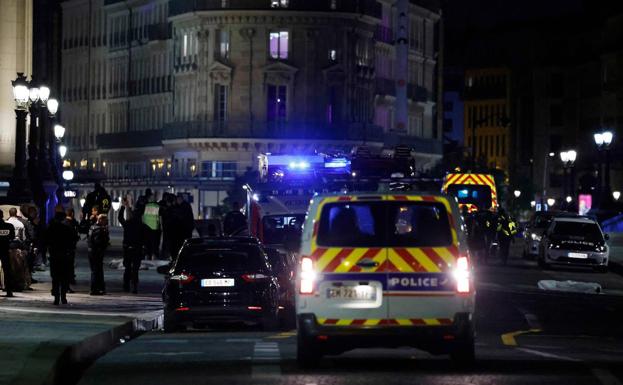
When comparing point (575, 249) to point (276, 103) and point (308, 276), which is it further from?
point (276, 103)

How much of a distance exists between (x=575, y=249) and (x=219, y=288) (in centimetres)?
2922

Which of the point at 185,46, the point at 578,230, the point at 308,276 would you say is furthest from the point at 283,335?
the point at 185,46

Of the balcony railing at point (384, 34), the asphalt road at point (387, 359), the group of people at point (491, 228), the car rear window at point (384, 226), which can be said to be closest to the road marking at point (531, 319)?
the asphalt road at point (387, 359)

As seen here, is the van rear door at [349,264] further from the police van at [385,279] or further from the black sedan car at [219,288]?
the black sedan car at [219,288]

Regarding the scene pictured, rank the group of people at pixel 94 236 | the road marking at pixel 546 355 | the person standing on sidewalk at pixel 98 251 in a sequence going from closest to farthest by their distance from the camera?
the road marking at pixel 546 355
the group of people at pixel 94 236
the person standing on sidewalk at pixel 98 251

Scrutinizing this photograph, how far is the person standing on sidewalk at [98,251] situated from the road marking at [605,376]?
16.5m

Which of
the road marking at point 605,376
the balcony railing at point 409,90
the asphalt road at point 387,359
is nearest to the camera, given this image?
the road marking at point 605,376

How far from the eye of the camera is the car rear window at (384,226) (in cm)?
2070

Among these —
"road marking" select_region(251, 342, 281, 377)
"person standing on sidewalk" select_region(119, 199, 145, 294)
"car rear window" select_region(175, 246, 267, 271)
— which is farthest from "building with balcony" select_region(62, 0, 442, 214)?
"road marking" select_region(251, 342, 281, 377)

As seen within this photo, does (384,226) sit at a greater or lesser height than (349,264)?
greater

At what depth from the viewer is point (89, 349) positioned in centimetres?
2442

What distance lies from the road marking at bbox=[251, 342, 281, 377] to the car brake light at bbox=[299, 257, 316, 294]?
84cm

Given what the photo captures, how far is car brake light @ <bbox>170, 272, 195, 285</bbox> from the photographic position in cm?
2852

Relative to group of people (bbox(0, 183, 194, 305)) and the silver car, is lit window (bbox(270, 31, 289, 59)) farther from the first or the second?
group of people (bbox(0, 183, 194, 305))
